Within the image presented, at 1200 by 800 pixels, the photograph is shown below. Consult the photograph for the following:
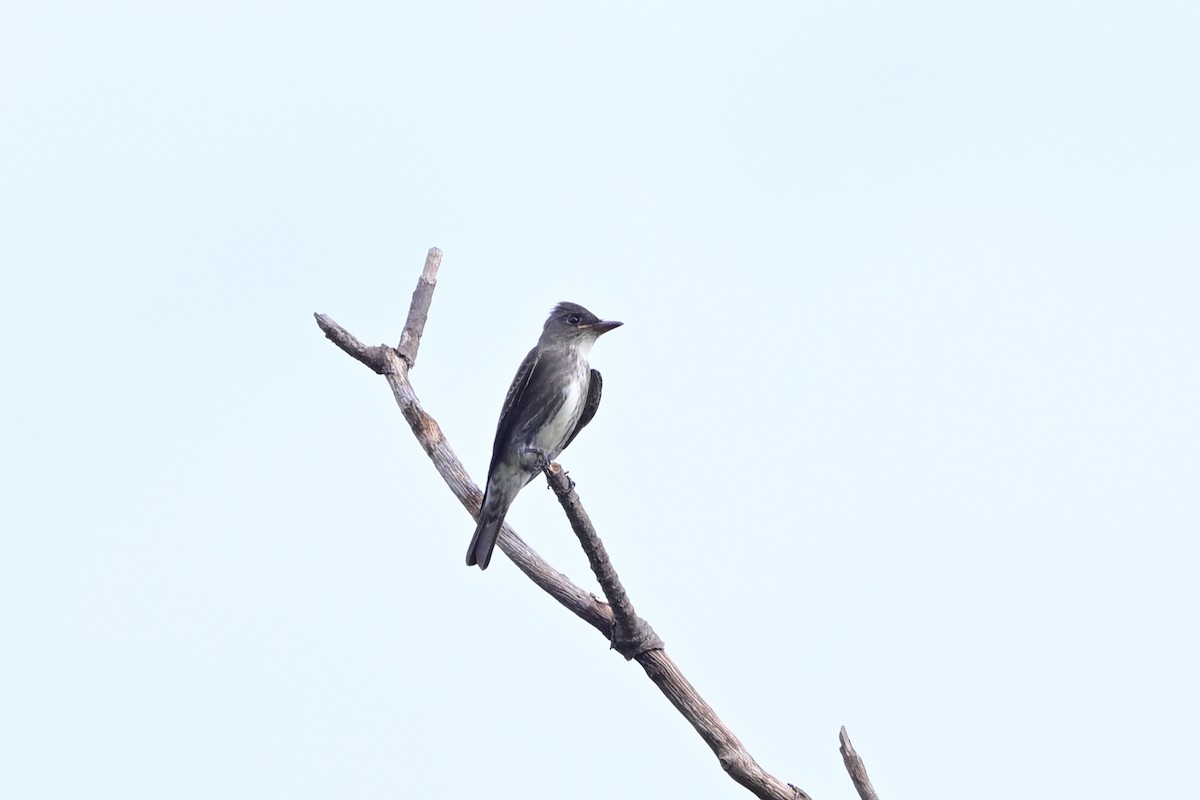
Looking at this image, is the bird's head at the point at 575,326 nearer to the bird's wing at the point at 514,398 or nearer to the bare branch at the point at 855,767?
the bird's wing at the point at 514,398

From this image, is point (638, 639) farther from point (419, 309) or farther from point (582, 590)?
point (419, 309)

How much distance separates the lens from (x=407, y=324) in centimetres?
1124

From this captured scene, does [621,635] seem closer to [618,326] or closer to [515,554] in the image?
[515,554]

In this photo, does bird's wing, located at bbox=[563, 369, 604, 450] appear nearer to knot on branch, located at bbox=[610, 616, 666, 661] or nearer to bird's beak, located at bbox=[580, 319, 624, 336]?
bird's beak, located at bbox=[580, 319, 624, 336]

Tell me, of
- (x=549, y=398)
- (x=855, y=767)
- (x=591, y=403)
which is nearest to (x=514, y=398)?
(x=549, y=398)

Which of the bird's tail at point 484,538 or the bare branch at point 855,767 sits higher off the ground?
the bird's tail at point 484,538

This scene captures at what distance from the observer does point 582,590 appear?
29.1 ft

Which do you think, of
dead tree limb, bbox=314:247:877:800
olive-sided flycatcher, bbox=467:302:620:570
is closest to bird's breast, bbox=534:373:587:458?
olive-sided flycatcher, bbox=467:302:620:570

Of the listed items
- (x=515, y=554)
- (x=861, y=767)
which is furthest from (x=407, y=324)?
(x=861, y=767)

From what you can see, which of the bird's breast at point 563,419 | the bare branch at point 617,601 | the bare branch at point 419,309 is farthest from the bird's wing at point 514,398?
the bare branch at point 617,601

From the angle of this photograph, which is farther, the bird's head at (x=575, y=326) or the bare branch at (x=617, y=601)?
the bird's head at (x=575, y=326)

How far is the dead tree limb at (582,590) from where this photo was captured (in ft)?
25.3

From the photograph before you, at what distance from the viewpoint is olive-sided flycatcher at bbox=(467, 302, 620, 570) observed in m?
12.2

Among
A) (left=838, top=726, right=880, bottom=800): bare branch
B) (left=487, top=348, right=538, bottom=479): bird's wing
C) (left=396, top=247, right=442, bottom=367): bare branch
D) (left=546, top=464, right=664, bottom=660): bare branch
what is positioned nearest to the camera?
(left=838, top=726, right=880, bottom=800): bare branch
